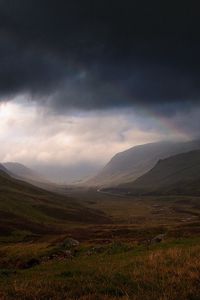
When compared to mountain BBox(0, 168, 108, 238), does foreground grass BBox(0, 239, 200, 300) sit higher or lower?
higher

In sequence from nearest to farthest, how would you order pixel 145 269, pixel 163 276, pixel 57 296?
pixel 57 296
pixel 163 276
pixel 145 269

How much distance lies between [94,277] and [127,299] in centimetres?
477

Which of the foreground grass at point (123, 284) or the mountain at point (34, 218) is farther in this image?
the mountain at point (34, 218)

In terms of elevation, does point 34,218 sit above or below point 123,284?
below

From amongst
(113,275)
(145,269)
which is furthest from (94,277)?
(145,269)

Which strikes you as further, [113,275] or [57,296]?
[113,275]

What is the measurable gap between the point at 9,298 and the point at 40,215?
16380 centimetres

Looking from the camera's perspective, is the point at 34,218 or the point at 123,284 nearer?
the point at 123,284

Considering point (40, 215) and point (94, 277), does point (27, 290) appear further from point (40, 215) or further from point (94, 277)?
point (40, 215)

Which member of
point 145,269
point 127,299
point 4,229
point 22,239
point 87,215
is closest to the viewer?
point 127,299

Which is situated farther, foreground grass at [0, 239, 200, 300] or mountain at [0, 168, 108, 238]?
mountain at [0, 168, 108, 238]

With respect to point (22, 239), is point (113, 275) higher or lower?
higher

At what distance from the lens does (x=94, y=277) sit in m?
18.8

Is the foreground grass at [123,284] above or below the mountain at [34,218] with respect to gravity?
above
